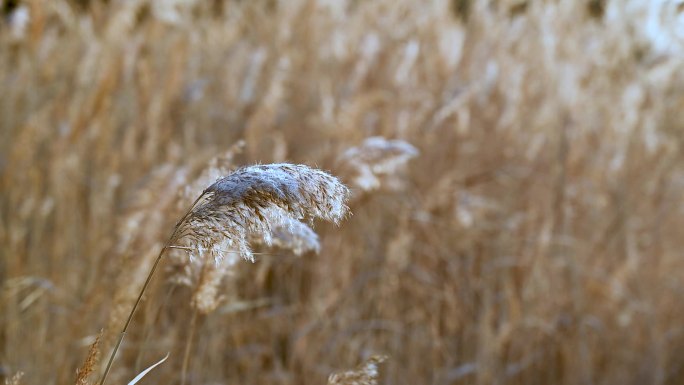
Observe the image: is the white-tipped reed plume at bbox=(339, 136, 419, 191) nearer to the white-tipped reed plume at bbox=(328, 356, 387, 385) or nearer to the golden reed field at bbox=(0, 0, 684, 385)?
the golden reed field at bbox=(0, 0, 684, 385)

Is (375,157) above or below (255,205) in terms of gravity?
above

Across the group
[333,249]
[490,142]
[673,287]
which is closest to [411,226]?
[333,249]

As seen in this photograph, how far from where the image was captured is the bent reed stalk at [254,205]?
81cm

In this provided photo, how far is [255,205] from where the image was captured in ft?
2.69

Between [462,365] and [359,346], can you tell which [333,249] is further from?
[462,365]

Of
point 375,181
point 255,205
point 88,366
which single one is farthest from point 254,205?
point 375,181

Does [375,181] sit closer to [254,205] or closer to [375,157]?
[375,157]

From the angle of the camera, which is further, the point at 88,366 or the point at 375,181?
the point at 375,181

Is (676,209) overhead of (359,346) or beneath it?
overhead

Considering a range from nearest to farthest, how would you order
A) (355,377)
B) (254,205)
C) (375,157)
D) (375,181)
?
(254,205) → (355,377) → (375,181) → (375,157)

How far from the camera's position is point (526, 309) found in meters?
2.74

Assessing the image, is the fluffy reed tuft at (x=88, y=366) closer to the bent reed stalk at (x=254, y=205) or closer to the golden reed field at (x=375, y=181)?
the bent reed stalk at (x=254, y=205)

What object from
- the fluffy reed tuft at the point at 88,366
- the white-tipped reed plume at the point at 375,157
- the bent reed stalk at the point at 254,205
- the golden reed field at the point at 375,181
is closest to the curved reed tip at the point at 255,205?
the bent reed stalk at the point at 254,205

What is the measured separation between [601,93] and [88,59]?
206 centimetres
